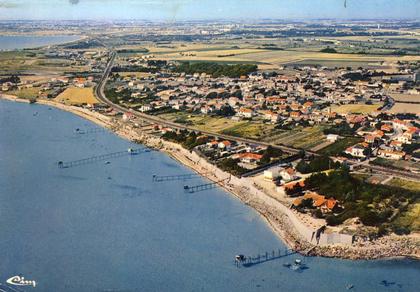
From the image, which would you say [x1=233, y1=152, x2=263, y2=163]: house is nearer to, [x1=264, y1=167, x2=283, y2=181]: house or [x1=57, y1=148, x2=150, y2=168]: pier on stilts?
[x1=264, y1=167, x2=283, y2=181]: house

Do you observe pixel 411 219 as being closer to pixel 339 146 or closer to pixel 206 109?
pixel 339 146

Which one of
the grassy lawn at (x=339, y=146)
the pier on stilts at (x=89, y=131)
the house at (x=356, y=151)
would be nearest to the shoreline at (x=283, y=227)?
the pier on stilts at (x=89, y=131)

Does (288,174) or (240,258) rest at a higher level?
(288,174)

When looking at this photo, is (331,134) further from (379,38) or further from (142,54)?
(379,38)

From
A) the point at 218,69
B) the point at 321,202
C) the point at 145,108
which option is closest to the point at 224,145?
the point at 321,202

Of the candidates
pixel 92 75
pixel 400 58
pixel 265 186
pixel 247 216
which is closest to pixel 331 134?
pixel 265 186

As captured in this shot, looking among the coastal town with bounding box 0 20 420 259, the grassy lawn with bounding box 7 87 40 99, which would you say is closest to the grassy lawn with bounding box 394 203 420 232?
the coastal town with bounding box 0 20 420 259

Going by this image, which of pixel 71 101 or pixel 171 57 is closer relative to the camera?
pixel 71 101
